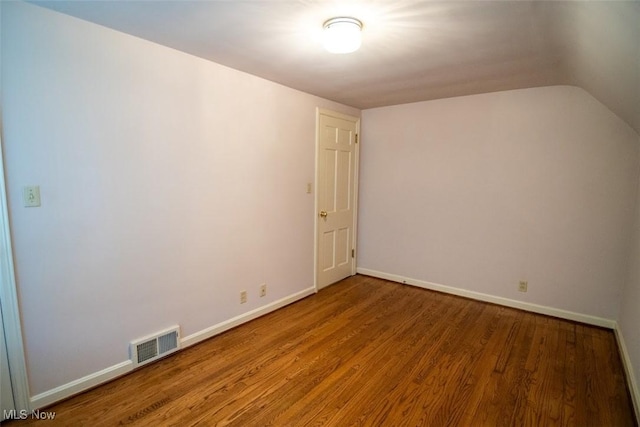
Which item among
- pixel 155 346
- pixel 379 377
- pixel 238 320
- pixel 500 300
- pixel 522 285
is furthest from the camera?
pixel 500 300

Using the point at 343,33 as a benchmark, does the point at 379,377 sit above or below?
below

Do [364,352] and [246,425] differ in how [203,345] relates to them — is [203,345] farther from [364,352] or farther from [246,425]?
[364,352]

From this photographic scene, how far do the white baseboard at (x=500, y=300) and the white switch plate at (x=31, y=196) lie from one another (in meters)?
3.60

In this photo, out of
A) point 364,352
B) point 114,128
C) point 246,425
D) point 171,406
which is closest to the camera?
point 246,425

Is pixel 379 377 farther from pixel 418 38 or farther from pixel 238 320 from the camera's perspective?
pixel 418 38

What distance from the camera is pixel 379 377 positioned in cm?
220

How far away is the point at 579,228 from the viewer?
2.99 meters

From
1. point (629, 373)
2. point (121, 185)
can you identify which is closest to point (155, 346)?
point (121, 185)

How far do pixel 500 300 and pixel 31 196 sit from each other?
411 centimetres

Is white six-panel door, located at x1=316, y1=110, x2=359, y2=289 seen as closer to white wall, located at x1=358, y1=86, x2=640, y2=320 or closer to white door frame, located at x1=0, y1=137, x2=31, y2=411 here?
white wall, located at x1=358, y1=86, x2=640, y2=320

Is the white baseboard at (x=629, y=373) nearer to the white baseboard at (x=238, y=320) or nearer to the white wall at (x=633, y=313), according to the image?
the white wall at (x=633, y=313)

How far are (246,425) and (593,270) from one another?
3265 mm

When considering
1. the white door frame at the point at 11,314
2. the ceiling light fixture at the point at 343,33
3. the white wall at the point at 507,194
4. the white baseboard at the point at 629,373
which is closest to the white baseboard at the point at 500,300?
the white wall at the point at 507,194

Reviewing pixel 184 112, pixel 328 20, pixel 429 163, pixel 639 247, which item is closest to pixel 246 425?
pixel 184 112
